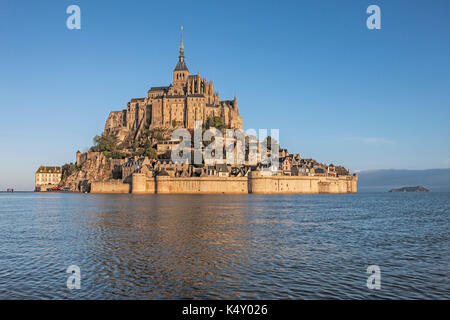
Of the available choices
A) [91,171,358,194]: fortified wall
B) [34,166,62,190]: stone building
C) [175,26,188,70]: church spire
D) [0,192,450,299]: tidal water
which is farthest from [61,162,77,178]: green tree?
[0,192,450,299]: tidal water

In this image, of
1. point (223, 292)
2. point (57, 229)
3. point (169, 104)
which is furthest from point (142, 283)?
point (169, 104)

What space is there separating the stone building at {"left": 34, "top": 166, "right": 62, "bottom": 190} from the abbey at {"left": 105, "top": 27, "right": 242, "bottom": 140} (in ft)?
73.6

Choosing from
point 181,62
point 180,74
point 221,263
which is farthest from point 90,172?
point 221,263

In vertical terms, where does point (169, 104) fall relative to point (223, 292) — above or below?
above

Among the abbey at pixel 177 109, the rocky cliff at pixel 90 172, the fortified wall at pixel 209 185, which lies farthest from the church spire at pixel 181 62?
the fortified wall at pixel 209 185

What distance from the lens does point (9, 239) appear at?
64.1ft

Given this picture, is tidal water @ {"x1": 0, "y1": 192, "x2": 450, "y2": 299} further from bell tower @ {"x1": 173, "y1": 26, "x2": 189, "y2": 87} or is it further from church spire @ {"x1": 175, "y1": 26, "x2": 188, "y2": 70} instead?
church spire @ {"x1": 175, "y1": 26, "x2": 188, "y2": 70}

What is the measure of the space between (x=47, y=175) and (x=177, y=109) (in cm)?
5163

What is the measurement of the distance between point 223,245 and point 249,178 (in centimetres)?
7309

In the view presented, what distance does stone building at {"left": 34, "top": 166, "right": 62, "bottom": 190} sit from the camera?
12556 cm

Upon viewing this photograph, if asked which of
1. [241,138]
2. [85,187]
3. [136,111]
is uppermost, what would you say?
[136,111]

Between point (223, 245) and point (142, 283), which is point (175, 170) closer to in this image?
point (223, 245)

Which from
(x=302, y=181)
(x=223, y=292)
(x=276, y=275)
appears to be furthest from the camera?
(x=302, y=181)

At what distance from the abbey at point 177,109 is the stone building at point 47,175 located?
883 inches
